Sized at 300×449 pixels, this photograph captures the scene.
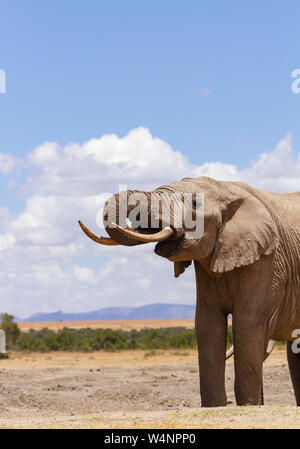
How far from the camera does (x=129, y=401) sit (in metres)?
15.1

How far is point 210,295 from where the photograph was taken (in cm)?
966

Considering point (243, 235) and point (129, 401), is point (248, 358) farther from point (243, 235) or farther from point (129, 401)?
point (129, 401)

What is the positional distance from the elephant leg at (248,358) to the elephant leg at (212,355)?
0.81 ft

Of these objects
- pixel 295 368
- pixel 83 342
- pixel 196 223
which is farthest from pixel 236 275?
pixel 83 342

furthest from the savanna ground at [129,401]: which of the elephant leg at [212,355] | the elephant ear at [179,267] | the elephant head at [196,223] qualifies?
the elephant head at [196,223]

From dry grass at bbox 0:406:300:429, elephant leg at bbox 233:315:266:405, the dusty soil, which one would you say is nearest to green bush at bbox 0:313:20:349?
the dusty soil

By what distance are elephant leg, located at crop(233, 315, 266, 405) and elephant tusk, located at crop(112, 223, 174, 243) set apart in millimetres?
1621

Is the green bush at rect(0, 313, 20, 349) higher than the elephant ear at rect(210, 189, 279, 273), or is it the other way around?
the elephant ear at rect(210, 189, 279, 273)

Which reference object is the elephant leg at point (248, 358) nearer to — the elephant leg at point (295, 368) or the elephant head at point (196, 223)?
the elephant head at point (196, 223)

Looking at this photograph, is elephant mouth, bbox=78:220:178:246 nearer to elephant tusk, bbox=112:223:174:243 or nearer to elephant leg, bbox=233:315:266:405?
elephant tusk, bbox=112:223:174:243

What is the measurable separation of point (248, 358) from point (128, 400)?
21.0ft

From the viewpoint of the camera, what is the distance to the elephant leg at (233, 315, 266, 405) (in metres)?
9.30

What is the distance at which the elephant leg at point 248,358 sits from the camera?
930 cm

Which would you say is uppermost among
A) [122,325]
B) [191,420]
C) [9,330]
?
[122,325]
